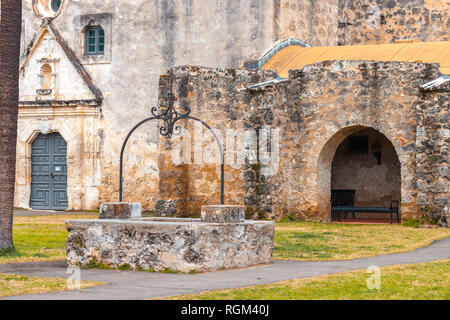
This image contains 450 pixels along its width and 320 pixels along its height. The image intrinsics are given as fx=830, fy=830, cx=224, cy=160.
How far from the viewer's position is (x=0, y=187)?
1158 cm

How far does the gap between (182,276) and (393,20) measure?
1690 cm

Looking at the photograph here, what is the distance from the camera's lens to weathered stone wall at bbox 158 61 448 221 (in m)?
18.1

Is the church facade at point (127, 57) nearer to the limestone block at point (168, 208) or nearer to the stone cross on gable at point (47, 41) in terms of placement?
the stone cross on gable at point (47, 41)

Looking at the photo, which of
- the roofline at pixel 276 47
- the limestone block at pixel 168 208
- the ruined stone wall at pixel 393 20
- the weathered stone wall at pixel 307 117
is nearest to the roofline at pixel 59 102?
the weathered stone wall at pixel 307 117

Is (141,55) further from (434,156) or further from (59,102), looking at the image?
(434,156)

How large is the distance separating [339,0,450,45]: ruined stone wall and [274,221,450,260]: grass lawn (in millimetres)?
8130

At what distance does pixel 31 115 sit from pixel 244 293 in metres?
18.1

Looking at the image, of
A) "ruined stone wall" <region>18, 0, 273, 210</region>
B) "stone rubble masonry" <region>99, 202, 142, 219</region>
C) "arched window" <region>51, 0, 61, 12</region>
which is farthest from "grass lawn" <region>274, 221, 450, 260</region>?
"arched window" <region>51, 0, 61, 12</region>

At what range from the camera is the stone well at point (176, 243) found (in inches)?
379

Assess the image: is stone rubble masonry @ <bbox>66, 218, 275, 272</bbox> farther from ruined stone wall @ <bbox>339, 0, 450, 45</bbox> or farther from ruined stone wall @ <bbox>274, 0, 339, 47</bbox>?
ruined stone wall @ <bbox>339, 0, 450, 45</bbox>

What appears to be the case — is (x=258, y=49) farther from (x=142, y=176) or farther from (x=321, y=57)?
(x=142, y=176)

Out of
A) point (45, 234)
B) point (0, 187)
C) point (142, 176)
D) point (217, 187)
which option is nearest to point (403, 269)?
A: point (0, 187)

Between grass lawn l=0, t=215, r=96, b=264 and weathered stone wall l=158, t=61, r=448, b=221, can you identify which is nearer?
grass lawn l=0, t=215, r=96, b=264

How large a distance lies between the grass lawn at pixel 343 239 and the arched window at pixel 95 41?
30.7ft
